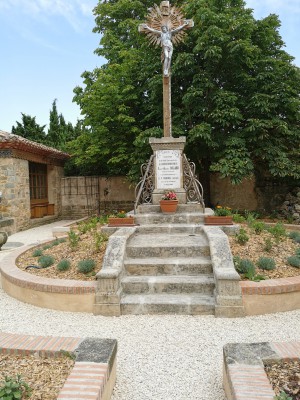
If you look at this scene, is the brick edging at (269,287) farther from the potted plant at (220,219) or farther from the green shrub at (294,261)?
the potted plant at (220,219)

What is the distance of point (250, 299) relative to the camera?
387 centimetres

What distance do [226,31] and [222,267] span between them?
8076 millimetres

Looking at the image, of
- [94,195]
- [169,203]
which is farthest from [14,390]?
[94,195]

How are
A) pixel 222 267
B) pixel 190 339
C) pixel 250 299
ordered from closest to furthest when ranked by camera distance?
pixel 190 339 → pixel 250 299 → pixel 222 267

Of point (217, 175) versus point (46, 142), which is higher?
point (46, 142)

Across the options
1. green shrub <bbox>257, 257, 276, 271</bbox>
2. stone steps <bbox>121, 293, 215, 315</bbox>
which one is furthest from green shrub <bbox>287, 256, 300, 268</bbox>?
stone steps <bbox>121, 293, 215, 315</bbox>

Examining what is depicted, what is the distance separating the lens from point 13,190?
36.8 feet

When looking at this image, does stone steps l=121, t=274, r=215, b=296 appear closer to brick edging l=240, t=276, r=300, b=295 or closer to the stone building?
brick edging l=240, t=276, r=300, b=295

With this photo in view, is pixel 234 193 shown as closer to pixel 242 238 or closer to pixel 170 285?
pixel 242 238

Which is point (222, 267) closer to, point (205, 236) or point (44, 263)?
point (205, 236)

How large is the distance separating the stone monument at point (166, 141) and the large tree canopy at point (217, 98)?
7.10 ft

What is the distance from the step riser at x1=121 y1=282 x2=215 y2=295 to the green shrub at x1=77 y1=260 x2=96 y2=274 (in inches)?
26.9

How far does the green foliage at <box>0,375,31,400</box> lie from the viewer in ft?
6.41

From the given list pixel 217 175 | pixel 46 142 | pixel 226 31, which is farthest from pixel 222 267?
pixel 46 142
